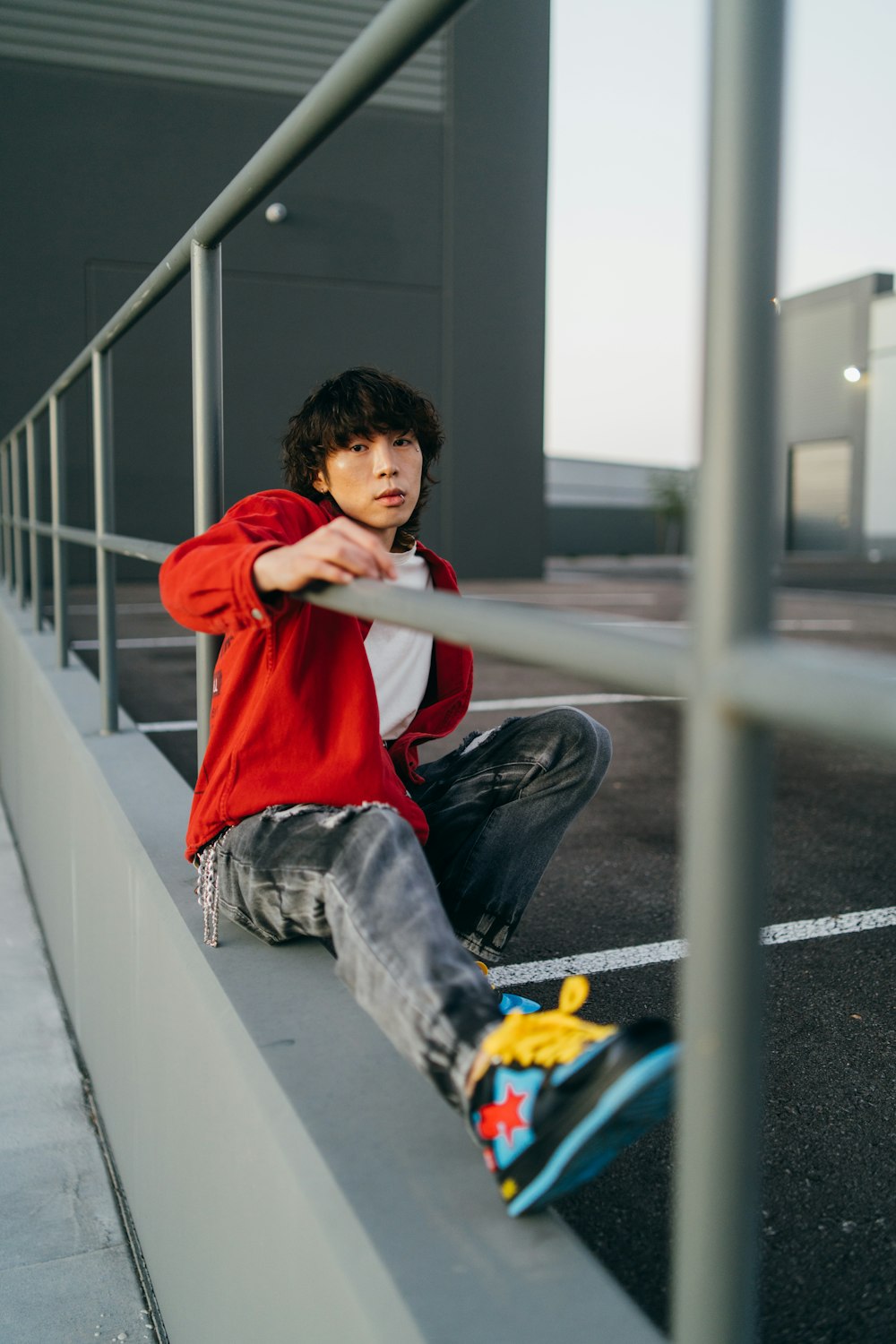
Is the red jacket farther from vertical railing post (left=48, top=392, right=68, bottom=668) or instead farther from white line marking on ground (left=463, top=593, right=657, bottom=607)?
white line marking on ground (left=463, top=593, right=657, bottom=607)

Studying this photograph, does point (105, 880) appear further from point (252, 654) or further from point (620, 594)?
point (620, 594)

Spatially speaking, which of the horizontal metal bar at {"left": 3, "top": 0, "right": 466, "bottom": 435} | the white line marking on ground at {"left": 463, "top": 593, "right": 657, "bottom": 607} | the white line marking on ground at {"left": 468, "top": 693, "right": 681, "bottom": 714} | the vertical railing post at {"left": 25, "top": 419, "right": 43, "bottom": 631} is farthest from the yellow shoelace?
the white line marking on ground at {"left": 463, "top": 593, "right": 657, "bottom": 607}

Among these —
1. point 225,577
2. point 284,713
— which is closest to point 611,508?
point 284,713

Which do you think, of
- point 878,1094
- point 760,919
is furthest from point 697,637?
point 878,1094

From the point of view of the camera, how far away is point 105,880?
2268 millimetres

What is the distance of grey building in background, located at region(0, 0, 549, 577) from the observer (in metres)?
11.9

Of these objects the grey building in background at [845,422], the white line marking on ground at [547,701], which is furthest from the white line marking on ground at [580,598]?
the grey building in background at [845,422]

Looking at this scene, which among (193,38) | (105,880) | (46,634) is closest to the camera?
(105,880)

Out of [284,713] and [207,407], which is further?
[207,407]

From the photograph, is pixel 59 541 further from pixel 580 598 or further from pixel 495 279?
pixel 495 279

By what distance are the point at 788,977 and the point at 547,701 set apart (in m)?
3.39

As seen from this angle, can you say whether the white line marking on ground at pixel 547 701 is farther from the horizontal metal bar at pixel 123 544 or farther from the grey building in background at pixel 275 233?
the grey building in background at pixel 275 233

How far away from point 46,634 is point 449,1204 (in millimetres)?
4154

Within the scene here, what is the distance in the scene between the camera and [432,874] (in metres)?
1.80
